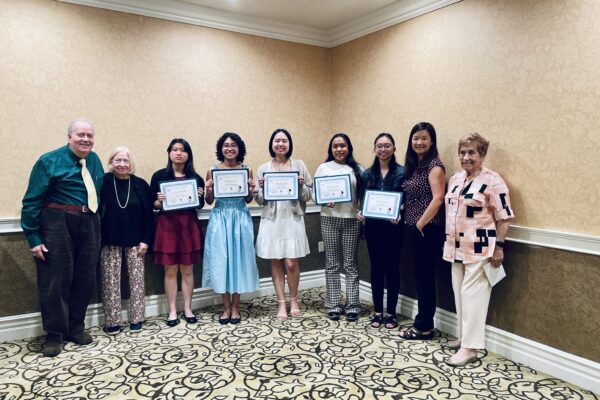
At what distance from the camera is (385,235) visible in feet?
10.3

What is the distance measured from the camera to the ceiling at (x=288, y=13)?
3.38m

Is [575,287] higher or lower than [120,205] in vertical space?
lower

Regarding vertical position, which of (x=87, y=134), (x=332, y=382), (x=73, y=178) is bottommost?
(x=332, y=382)

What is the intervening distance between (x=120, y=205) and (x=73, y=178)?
378mm

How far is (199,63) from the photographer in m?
3.68

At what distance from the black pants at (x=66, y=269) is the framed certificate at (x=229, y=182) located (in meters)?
0.88

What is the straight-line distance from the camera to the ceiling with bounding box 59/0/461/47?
3377mm

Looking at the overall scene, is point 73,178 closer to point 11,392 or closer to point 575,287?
point 11,392

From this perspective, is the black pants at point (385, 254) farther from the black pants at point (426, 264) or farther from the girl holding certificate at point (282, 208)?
the girl holding certificate at point (282, 208)

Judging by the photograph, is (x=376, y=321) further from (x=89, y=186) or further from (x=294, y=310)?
(x=89, y=186)

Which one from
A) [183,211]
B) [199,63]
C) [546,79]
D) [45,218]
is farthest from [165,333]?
[546,79]

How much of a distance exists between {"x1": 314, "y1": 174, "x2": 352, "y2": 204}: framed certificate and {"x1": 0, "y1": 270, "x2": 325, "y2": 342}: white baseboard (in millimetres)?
1265

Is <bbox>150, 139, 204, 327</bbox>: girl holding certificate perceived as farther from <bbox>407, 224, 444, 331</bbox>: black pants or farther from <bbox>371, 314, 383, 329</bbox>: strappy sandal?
<bbox>407, 224, 444, 331</bbox>: black pants

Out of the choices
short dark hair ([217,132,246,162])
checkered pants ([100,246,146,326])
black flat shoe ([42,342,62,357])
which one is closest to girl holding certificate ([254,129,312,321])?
short dark hair ([217,132,246,162])
